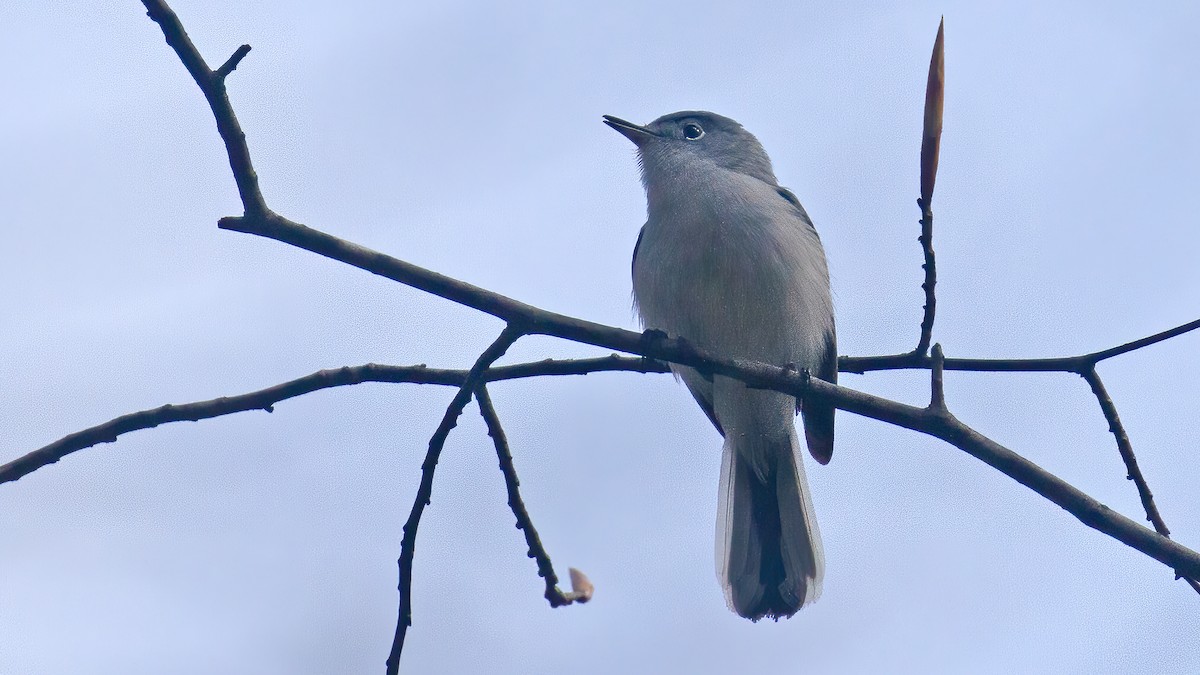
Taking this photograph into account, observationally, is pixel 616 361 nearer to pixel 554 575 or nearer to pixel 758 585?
pixel 554 575

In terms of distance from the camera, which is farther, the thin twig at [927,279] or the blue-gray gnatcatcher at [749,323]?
the blue-gray gnatcatcher at [749,323]

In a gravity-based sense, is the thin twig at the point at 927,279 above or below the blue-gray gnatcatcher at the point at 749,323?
below

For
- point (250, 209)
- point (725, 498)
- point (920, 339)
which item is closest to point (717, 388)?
point (725, 498)

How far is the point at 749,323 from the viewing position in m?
5.24

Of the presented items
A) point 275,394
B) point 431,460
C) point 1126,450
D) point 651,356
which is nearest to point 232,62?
point 275,394

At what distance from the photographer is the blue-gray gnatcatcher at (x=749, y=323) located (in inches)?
204

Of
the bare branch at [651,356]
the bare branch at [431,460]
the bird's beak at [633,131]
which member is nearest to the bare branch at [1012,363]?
the bare branch at [651,356]

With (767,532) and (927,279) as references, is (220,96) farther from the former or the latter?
(767,532)

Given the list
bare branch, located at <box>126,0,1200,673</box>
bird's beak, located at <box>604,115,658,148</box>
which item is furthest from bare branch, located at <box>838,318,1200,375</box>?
bird's beak, located at <box>604,115,658,148</box>

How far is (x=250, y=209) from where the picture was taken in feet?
8.66

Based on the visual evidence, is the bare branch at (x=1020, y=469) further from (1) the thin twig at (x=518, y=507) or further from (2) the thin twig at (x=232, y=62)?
(2) the thin twig at (x=232, y=62)

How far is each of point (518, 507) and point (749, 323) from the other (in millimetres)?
2649

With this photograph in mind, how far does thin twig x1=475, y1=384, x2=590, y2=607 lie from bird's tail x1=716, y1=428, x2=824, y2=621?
2.52 m

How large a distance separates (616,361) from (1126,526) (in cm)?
151
